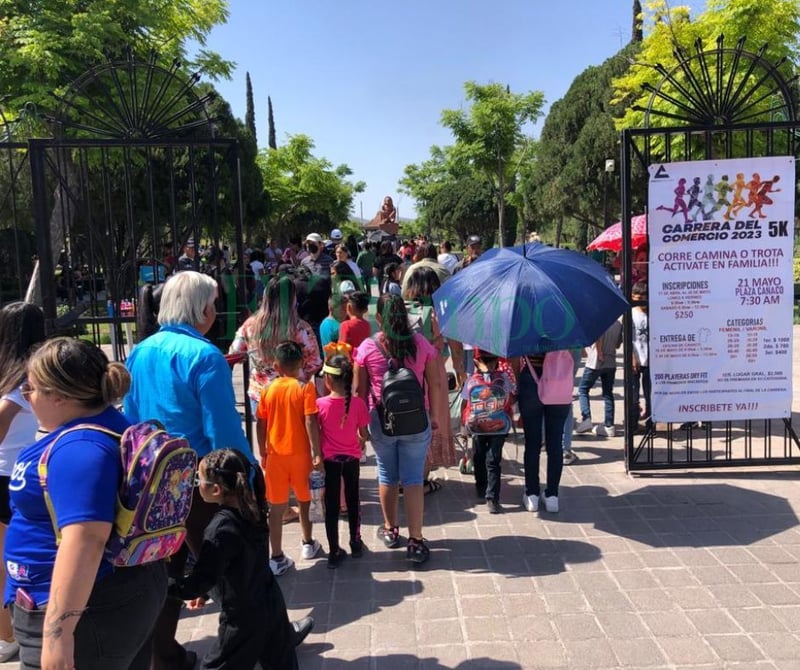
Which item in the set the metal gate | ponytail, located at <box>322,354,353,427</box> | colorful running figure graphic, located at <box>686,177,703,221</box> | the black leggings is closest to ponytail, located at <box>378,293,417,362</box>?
ponytail, located at <box>322,354,353,427</box>

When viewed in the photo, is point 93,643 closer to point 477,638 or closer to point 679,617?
point 477,638

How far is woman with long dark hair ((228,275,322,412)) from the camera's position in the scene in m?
4.62

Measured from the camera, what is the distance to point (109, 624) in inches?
80.1

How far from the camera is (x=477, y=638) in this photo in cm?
340

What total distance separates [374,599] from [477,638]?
2.23 ft

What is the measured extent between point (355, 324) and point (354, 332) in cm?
7

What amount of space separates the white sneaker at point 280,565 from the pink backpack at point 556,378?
2038 millimetres

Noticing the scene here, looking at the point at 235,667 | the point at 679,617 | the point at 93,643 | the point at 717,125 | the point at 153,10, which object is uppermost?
the point at 153,10

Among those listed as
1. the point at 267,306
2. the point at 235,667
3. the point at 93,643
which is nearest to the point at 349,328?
the point at 267,306

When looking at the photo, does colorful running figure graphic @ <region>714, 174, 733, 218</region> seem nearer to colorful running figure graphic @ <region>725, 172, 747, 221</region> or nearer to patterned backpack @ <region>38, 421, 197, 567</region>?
colorful running figure graphic @ <region>725, 172, 747, 221</region>

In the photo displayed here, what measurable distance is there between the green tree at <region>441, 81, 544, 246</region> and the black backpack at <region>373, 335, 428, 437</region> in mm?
23157

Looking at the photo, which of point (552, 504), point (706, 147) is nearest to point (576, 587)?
point (552, 504)

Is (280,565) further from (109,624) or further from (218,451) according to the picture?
(109,624)

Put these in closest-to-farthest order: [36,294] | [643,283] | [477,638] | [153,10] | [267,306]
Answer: [477,638] < [267,306] < [643,283] < [36,294] < [153,10]
